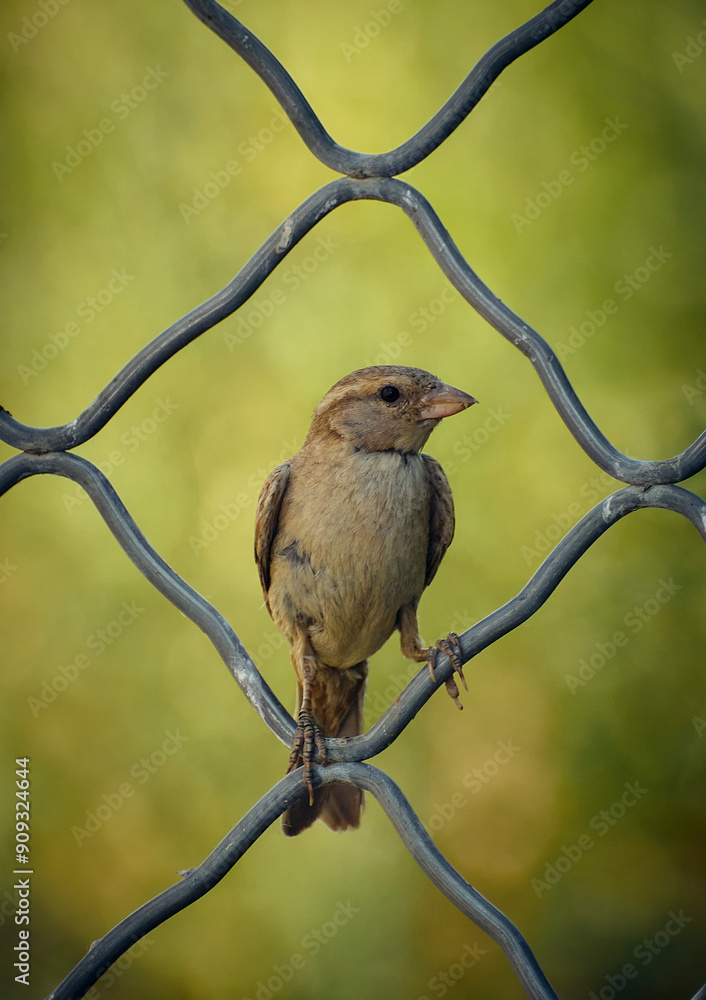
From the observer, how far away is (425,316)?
2.23 meters

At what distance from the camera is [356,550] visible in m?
1.37

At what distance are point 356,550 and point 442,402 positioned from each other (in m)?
0.23

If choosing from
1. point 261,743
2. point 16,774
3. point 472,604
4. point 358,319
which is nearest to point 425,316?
point 358,319

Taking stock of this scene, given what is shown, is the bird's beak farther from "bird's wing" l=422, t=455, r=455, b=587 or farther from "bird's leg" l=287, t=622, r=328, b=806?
"bird's leg" l=287, t=622, r=328, b=806

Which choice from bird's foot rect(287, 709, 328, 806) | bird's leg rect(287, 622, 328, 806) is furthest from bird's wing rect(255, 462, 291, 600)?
bird's foot rect(287, 709, 328, 806)

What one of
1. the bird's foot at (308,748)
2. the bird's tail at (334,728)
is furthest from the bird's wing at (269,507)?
the bird's foot at (308,748)

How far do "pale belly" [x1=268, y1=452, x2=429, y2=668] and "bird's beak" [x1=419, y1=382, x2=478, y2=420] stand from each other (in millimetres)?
90

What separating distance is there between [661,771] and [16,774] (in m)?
1.53

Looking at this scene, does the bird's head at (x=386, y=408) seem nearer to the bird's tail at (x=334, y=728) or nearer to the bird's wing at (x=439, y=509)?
the bird's wing at (x=439, y=509)

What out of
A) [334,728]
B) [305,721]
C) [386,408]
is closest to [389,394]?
[386,408]

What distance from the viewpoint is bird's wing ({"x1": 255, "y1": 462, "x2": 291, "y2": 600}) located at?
1.43 meters

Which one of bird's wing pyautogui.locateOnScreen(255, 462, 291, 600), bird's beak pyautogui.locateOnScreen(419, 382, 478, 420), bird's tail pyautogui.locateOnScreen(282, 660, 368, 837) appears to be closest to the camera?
bird's beak pyautogui.locateOnScreen(419, 382, 478, 420)

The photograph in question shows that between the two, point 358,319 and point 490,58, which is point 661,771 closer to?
point 358,319

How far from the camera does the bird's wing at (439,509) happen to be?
4.74 ft
